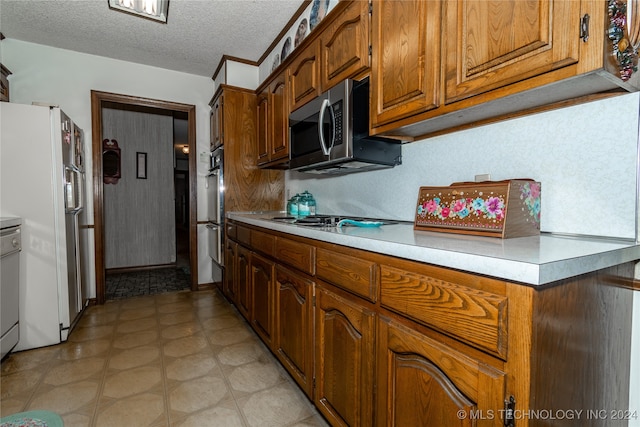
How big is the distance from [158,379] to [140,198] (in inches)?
140

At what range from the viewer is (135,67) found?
3.25 meters

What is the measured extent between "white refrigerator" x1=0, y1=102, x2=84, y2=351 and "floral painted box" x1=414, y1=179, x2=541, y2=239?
2.53 m

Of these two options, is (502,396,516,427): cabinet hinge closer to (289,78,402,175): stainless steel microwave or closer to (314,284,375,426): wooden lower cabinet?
(314,284,375,426): wooden lower cabinet

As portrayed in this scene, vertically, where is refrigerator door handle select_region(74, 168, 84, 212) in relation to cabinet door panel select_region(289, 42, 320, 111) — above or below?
below

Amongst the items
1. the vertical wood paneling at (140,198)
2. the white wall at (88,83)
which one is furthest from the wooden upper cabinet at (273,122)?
the vertical wood paneling at (140,198)

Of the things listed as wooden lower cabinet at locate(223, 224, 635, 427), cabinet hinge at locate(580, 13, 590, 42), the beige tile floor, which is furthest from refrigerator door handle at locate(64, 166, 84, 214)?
cabinet hinge at locate(580, 13, 590, 42)

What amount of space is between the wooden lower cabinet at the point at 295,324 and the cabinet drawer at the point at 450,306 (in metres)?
0.55

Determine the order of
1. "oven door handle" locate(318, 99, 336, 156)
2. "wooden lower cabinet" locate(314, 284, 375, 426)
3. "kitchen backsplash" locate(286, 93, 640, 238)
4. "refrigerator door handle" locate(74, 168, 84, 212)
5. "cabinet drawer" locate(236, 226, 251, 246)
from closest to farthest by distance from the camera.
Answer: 1. "kitchen backsplash" locate(286, 93, 640, 238)
2. "wooden lower cabinet" locate(314, 284, 375, 426)
3. "oven door handle" locate(318, 99, 336, 156)
4. "cabinet drawer" locate(236, 226, 251, 246)
5. "refrigerator door handle" locate(74, 168, 84, 212)

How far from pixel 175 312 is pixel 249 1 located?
266 cm

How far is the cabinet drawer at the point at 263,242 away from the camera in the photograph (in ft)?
5.92

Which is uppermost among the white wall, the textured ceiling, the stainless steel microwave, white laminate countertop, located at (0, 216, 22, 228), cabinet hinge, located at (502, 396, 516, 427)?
the textured ceiling

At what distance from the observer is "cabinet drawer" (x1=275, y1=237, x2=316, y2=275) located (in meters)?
1.37

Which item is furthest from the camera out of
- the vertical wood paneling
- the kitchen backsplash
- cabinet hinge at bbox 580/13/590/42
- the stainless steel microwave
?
the vertical wood paneling

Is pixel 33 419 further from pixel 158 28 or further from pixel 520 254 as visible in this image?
pixel 158 28
